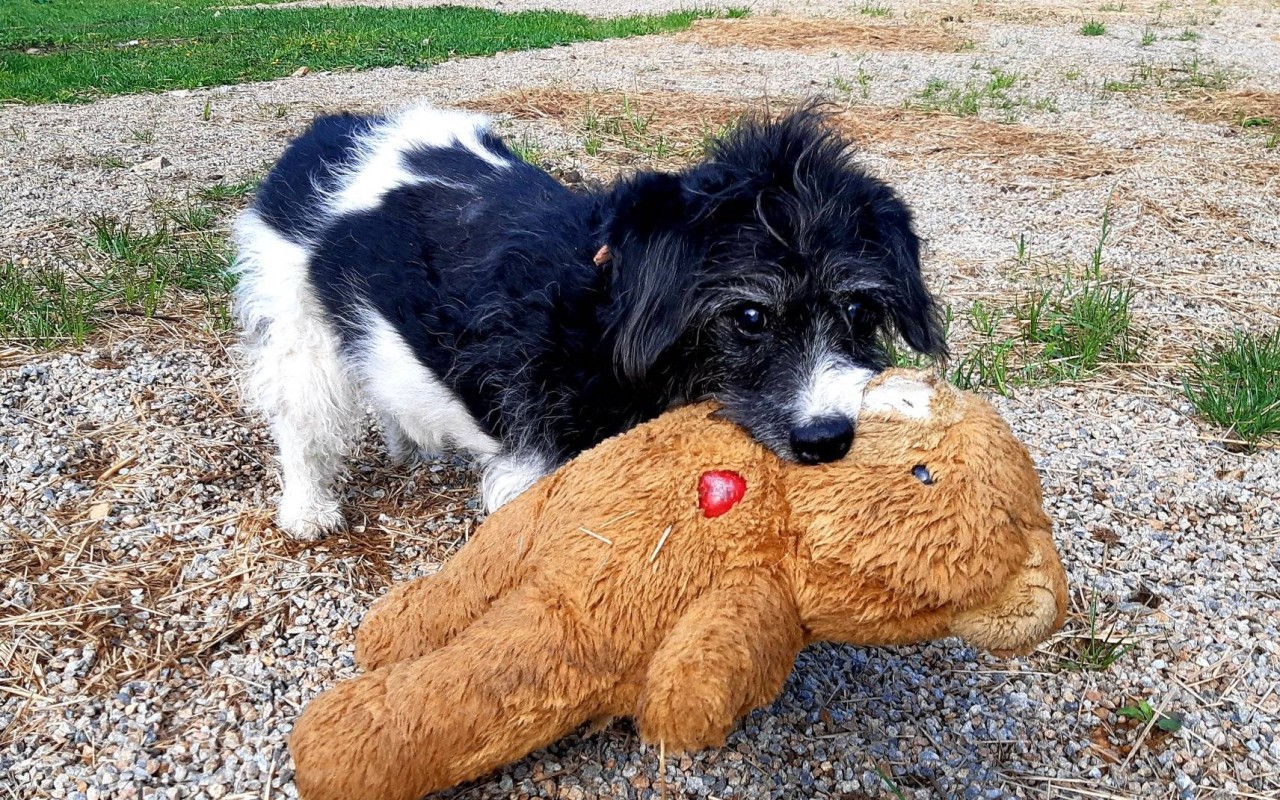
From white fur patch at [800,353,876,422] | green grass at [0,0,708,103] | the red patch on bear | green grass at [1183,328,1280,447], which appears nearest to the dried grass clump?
green grass at [1183,328,1280,447]

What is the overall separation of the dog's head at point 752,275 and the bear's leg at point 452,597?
54 cm

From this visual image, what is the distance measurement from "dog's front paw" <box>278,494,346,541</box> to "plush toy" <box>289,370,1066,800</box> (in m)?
1.40

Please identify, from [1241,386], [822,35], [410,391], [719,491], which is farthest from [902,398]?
[822,35]

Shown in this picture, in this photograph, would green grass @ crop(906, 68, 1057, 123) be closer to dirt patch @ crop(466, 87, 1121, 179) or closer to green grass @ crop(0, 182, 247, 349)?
dirt patch @ crop(466, 87, 1121, 179)

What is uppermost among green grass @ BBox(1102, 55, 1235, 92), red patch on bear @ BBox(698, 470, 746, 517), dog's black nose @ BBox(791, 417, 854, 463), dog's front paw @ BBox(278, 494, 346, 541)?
dog's black nose @ BBox(791, 417, 854, 463)

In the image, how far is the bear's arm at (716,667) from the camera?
1.48m

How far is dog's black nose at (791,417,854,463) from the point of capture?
74.0 inches

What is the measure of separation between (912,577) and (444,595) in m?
0.97

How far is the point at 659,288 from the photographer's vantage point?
2.19 metres

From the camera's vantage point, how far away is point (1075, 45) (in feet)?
44.2

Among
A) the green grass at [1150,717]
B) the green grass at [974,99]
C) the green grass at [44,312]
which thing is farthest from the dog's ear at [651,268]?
the green grass at [974,99]

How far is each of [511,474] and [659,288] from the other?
0.78m

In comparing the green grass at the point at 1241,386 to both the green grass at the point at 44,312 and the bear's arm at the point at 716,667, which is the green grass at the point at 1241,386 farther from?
the green grass at the point at 44,312

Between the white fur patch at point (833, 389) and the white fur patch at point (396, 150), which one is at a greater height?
the white fur patch at point (396, 150)
